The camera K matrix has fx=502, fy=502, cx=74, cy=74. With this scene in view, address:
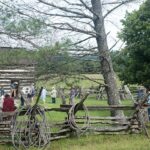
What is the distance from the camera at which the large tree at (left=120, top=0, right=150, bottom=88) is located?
25.0 metres

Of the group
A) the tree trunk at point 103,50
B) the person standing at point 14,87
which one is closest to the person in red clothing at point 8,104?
the tree trunk at point 103,50

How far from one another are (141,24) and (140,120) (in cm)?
994

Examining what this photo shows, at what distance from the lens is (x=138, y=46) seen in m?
24.7

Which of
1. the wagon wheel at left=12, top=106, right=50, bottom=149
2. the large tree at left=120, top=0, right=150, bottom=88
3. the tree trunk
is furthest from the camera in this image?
the large tree at left=120, top=0, right=150, bottom=88

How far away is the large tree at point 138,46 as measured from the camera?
24969 mm

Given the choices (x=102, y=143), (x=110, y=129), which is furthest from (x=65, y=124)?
(x=102, y=143)

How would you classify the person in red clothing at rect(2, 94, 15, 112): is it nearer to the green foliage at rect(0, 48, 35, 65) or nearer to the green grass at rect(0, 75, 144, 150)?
the green foliage at rect(0, 48, 35, 65)

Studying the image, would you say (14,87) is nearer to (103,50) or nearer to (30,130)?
(103,50)

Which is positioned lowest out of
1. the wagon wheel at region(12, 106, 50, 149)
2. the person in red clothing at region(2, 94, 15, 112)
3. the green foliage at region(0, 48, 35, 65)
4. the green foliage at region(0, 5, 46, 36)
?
the wagon wheel at region(12, 106, 50, 149)

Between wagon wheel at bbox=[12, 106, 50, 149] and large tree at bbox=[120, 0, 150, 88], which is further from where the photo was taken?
large tree at bbox=[120, 0, 150, 88]

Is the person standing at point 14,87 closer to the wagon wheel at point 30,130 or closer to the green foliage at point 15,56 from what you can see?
the green foliage at point 15,56

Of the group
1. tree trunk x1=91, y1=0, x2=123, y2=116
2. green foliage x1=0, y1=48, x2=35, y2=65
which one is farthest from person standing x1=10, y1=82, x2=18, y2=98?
green foliage x1=0, y1=48, x2=35, y2=65

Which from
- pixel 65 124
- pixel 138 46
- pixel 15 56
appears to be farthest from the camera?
pixel 138 46

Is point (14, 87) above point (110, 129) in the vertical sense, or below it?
above
